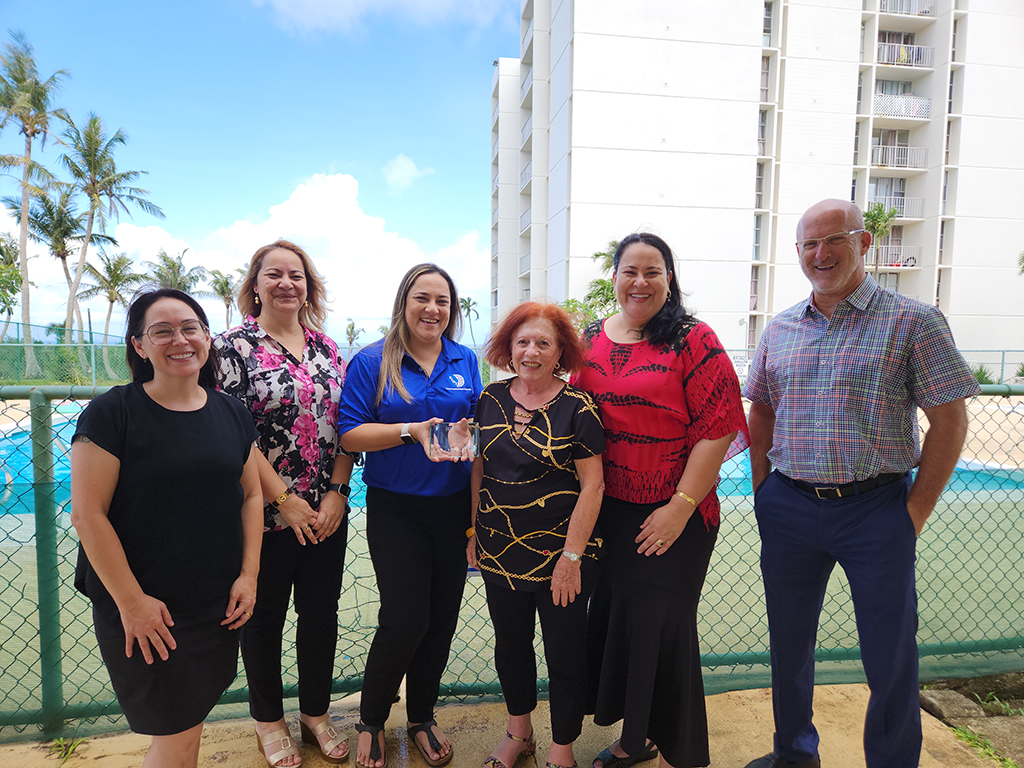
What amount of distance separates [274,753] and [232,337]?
1.54 m

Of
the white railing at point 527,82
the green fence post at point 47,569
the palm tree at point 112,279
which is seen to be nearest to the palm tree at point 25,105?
the palm tree at point 112,279

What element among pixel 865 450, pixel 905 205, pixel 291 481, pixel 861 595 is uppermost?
pixel 905 205

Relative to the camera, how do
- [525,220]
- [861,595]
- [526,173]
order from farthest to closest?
[525,220] → [526,173] → [861,595]

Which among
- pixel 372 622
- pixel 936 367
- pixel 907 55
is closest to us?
pixel 936 367

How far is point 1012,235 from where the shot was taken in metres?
26.9

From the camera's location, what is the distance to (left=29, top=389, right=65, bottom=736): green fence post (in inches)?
90.3

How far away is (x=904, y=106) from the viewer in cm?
2716

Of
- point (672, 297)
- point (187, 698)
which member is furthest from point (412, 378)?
point (187, 698)

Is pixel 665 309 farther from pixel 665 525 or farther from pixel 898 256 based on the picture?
pixel 898 256

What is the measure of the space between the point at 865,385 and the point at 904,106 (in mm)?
32435

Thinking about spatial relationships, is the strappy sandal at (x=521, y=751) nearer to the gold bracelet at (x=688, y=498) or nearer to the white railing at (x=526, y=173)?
the gold bracelet at (x=688, y=498)

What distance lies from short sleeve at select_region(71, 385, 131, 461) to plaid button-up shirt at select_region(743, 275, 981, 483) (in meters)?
2.07

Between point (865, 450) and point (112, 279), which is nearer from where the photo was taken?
point (865, 450)

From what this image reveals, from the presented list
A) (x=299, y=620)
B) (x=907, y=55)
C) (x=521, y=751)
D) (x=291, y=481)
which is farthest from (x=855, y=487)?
(x=907, y=55)
